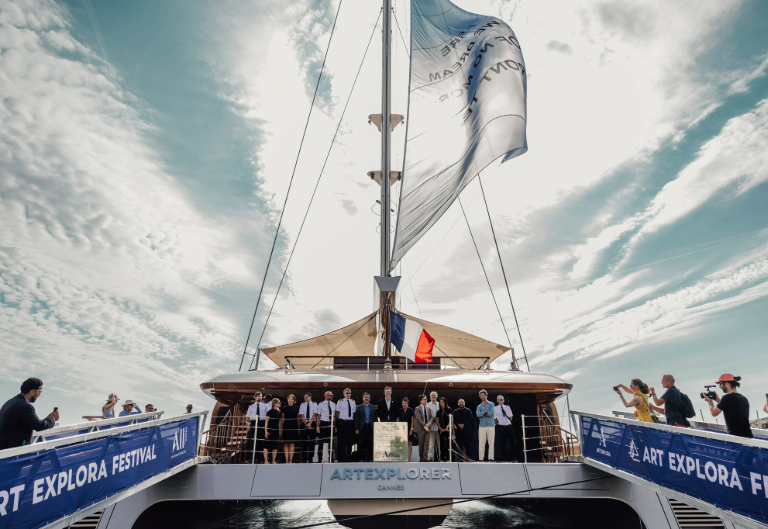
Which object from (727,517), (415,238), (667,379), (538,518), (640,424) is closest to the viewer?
(727,517)

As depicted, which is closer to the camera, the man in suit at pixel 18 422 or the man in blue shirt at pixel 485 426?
the man in suit at pixel 18 422

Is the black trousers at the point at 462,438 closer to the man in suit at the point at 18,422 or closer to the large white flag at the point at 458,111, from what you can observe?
the large white flag at the point at 458,111

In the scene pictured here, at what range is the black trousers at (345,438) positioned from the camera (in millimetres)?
9789

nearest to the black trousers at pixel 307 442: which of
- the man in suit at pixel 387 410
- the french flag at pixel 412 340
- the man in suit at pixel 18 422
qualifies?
the man in suit at pixel 387 410

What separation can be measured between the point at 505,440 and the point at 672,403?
11.0ft

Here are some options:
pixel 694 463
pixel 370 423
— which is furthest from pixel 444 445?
pixel 694 463

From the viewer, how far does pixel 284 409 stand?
10.2m

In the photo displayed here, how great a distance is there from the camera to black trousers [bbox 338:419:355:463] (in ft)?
32.1

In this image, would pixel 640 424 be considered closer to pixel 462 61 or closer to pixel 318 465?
pixel 318 465

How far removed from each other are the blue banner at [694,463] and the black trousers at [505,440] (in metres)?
1.82

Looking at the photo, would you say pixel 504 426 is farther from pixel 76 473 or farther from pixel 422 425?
pixel 76 473

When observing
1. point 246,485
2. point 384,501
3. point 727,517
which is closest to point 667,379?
point 727,517

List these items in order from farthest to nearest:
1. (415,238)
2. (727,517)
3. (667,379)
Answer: (415,238) → (667,379) → (727,517)

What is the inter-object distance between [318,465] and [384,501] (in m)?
1.19
